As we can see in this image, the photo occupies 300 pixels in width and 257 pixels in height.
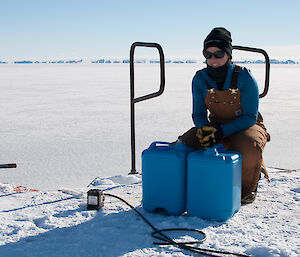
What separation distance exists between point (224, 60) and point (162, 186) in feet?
3.00

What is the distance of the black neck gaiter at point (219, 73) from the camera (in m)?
2.72

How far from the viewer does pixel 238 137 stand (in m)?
2.69

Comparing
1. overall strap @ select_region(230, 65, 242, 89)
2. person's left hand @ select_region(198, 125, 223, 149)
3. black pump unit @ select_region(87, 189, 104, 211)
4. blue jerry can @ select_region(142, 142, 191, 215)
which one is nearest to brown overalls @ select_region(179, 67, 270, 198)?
overall strap @ select_region(230, 65, 242, 89)

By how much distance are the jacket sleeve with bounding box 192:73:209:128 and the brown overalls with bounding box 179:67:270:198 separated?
50mm

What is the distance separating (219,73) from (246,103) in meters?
0.27

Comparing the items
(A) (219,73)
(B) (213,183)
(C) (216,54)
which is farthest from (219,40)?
(B) (213,183)

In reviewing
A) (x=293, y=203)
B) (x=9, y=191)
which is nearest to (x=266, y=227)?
(x=293, y=203)

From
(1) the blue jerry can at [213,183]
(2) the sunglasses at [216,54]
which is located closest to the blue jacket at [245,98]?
(2) the sunglasses at [216,54]

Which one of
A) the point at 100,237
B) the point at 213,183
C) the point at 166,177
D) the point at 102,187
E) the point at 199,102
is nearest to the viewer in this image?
the point at 100,237

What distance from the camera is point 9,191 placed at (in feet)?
10.2

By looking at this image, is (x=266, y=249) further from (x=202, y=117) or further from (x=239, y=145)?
(x=202, y=117)

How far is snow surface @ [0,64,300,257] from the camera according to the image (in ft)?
7.02

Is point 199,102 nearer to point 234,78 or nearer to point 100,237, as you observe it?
point 234,78

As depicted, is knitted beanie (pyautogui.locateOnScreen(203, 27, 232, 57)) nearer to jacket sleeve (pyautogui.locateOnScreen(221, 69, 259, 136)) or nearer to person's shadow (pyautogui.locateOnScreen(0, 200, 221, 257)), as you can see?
jacket sleeve (pyautogui.locateOnScreen(221, 69, 259, 136))
